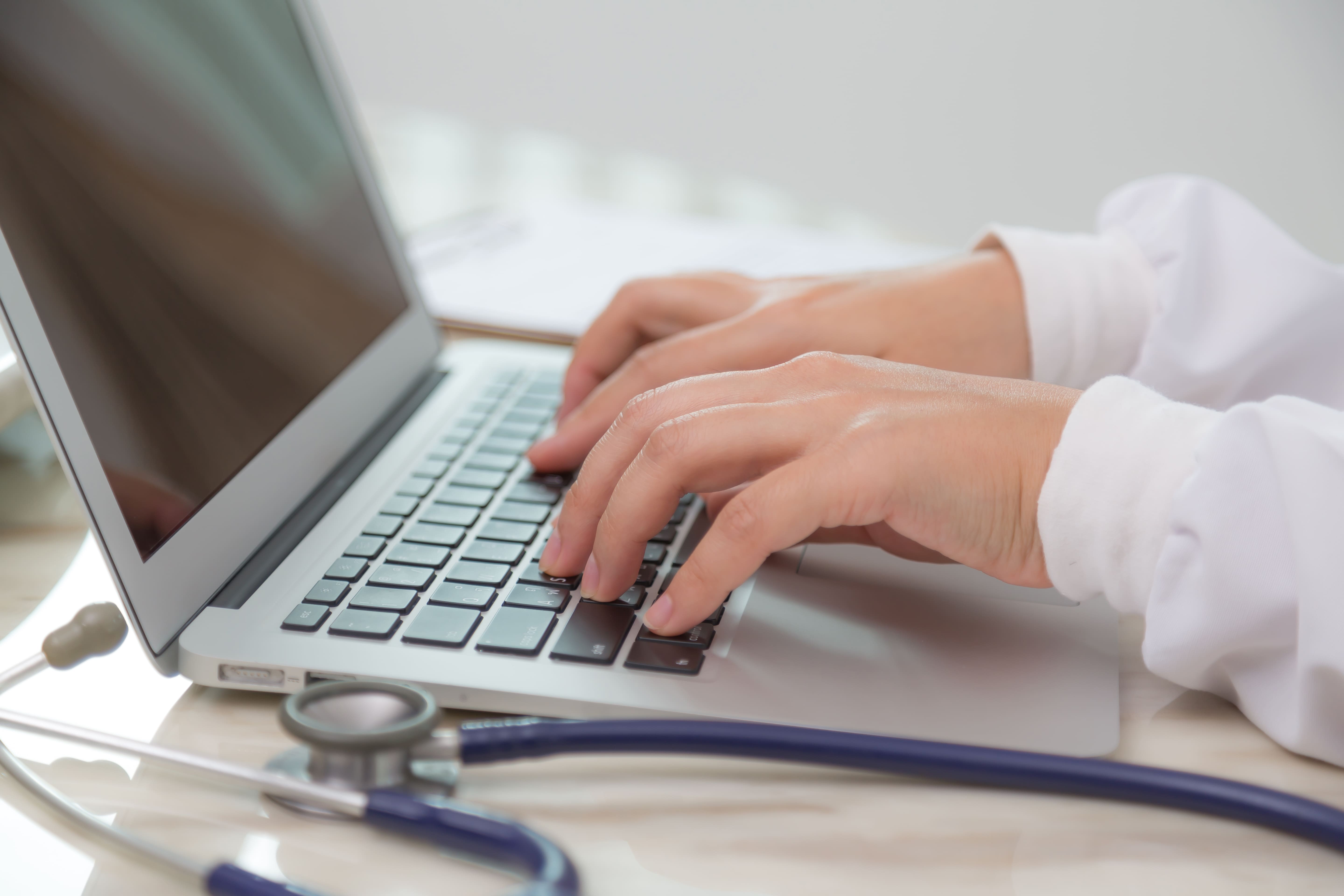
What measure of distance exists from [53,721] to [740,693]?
22 centimetres

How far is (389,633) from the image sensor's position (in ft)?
1.32

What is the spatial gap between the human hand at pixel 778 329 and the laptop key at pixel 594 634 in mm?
165

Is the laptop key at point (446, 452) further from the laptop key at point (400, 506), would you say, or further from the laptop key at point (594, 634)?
the laptop key at point (594, 634)

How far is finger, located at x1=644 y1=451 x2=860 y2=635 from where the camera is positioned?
398 mm

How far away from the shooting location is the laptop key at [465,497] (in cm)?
53

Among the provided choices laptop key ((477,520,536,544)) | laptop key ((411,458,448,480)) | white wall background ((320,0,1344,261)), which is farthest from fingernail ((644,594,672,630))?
white wall background ((320,0,1344,261))

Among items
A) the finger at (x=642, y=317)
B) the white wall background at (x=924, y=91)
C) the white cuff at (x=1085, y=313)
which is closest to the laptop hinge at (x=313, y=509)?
the finger at (x=642, y=317)

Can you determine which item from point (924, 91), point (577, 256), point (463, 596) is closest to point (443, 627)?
point (463, 596)

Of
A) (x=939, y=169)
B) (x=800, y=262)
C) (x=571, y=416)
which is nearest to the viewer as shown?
(x=571, y=416)

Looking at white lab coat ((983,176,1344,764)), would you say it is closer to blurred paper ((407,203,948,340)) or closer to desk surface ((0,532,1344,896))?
desk surface ((0,532,1344,896))

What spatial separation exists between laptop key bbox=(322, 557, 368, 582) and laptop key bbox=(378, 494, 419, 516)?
5cm

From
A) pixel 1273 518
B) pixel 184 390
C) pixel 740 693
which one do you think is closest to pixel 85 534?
pixel 184 390

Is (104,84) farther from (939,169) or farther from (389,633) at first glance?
(939,169)

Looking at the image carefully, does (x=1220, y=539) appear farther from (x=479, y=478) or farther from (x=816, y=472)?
(x=479, y=478)
